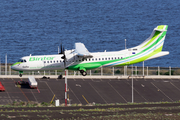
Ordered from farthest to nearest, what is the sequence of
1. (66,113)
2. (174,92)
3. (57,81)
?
(57,81), (174,92), (66,113)

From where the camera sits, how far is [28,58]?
77562 mm

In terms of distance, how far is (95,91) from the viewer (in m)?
92.0

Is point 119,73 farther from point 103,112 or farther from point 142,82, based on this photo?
point 103,112

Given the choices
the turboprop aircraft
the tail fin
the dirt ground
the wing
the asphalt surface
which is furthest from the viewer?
the asphalt surface

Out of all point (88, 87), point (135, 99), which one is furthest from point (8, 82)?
point (135, 99)

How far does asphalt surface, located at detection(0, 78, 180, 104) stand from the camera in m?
84.2

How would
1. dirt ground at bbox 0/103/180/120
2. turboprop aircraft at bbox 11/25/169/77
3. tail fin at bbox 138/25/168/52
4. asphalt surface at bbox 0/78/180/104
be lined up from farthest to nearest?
asphalt surface at bbox 0/78/180/104 < tail fin at bbox 138/25/168/52 < turboprop aircraft at bbox 11/25/169/77 < dirt ground at bbox 0/103/180/120

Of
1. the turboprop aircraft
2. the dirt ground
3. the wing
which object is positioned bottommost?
the dirt ground

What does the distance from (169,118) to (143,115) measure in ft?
13.0

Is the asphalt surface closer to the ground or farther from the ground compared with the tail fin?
closer to the ground

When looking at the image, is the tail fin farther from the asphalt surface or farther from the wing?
the asphalt surface

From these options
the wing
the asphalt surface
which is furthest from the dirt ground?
the asphalt surface

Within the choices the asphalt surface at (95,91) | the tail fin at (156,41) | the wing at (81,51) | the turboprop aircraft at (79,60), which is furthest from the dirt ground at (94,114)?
the asphalt surface at (95,91)

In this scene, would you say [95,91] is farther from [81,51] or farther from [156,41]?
[156,41]
